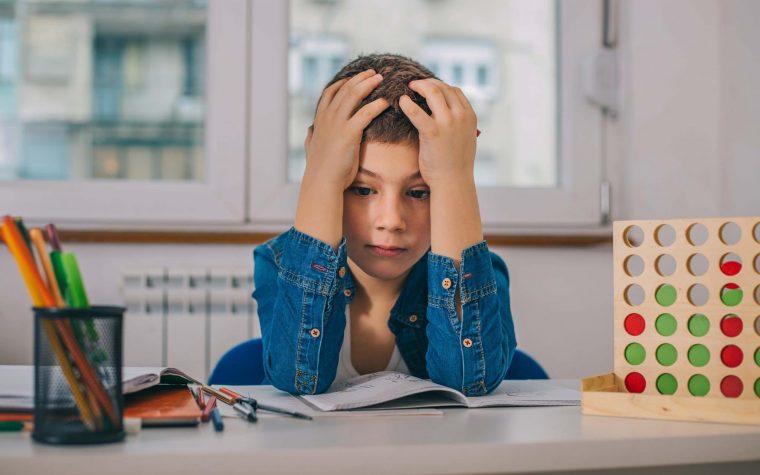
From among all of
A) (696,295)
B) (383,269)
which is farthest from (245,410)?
(696,295)

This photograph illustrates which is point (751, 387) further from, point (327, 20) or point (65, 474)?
point (327, 20)

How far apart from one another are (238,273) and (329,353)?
3.39 ft

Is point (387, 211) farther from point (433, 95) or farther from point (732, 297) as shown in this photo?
point (732, 297)

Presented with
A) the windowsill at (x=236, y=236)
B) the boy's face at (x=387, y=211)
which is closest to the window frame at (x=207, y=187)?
the windowsill at (x=236, y=236)

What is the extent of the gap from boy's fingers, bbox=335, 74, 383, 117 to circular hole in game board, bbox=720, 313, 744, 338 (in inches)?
20.5

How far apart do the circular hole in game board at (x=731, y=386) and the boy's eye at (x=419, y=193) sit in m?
0.45

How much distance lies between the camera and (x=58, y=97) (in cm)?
213

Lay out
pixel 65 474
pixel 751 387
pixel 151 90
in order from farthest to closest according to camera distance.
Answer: pixel 151 90
pixel 751 387
pixel 65 474

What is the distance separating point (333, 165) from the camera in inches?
40.2

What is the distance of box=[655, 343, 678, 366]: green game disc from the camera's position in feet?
2.70

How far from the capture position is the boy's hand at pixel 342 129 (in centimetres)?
102

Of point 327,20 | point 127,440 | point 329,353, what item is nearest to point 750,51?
point 327,20

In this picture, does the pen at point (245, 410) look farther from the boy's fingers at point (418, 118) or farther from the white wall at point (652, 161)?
the white wall at point (652, 161)

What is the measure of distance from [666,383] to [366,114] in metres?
0.49
